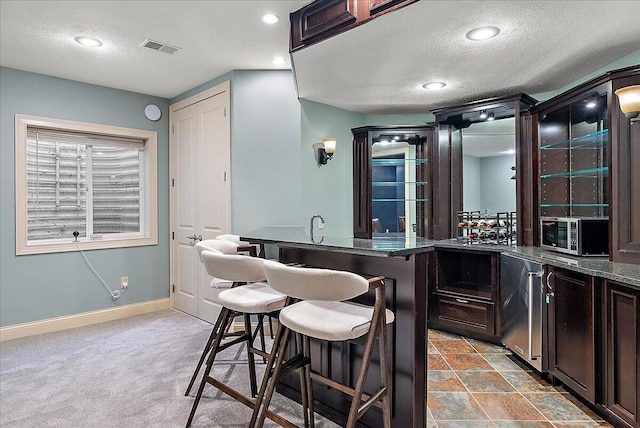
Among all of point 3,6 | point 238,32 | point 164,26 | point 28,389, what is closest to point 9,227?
point 28,389

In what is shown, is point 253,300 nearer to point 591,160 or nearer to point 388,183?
point 388,183

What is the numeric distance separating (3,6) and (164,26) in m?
1.03

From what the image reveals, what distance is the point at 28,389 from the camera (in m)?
2.56

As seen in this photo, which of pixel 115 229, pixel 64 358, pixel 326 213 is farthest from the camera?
pixel 115 229

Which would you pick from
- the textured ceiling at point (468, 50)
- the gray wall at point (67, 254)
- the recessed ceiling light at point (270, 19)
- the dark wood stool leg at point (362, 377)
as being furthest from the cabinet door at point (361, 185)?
the dark wood stool leg at point (362, 377)

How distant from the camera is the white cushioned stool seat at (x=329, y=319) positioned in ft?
5.18

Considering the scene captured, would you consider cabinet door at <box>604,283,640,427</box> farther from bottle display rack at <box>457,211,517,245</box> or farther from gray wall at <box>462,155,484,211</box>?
gray wall at <box>462,155,484,211</box>

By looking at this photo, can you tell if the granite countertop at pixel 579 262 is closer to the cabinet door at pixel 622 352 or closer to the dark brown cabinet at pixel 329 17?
the cabinet door at pixel 622 352

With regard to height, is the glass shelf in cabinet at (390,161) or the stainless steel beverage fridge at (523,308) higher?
the glass shelf in cabinet at (390,161)

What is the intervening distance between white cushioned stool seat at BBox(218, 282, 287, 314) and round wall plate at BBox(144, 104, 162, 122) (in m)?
3.19

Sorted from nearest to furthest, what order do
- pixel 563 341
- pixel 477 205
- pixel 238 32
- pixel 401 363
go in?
pixel 401 363, pixel 563 341, pixel 238 32, pixel 477 205

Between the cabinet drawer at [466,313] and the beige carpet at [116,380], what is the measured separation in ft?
6.28

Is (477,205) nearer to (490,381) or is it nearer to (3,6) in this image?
(490,381)

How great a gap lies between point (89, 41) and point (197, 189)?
5.66ft
